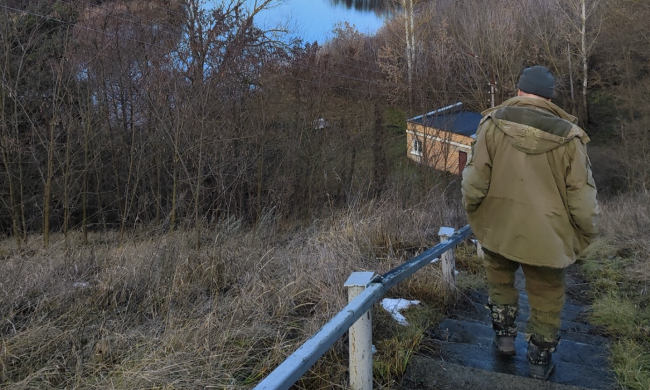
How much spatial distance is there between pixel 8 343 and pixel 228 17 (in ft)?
65.1

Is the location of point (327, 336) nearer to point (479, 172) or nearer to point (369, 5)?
point (479, 172)

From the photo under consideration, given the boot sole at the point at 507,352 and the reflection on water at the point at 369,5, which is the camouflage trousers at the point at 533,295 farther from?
the reflection on water at the point at 369,5

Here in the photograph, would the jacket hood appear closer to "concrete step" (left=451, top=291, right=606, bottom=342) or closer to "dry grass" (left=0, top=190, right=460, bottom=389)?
"dry grass" (left=0, top=190, right=460, bottom=389)

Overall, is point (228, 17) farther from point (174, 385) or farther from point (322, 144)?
point (174, 385)

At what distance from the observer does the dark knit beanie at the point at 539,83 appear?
307 centimetres


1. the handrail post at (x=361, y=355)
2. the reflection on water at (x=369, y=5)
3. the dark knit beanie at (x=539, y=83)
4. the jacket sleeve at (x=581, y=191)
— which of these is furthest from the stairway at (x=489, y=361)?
the reflection on water at (x=369, y=5)

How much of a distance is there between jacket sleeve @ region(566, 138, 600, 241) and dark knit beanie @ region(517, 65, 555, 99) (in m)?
0.39

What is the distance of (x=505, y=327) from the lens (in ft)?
10.7

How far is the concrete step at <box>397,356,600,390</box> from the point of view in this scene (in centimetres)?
274

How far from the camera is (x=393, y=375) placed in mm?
2812

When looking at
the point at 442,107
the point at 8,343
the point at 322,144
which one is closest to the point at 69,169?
the point at 322,144

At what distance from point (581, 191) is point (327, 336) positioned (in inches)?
70.9

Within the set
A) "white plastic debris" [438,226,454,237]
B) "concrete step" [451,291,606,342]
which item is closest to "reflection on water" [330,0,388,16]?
"white plastic debris" [438,226,454,237]

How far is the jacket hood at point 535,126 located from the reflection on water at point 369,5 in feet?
141
